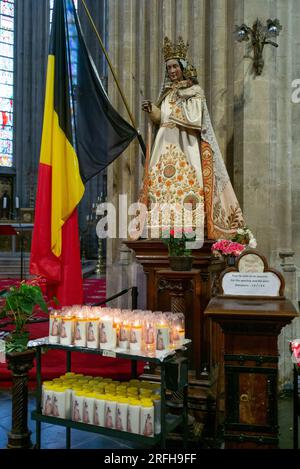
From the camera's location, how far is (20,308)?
3.59m

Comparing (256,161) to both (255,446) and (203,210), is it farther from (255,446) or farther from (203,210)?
(255,446)

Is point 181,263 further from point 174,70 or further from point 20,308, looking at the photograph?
point 174,70

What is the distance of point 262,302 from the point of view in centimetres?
312

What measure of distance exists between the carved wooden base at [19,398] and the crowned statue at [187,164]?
1.70 meters

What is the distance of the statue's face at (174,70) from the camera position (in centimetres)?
469

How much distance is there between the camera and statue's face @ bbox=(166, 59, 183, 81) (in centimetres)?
469

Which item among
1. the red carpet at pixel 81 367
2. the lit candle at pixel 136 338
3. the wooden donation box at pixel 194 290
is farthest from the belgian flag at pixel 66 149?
the lit candle at pixel 136 338

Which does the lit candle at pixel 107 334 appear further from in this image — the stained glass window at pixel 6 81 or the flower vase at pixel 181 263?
the stained glass window at pixel 6 81

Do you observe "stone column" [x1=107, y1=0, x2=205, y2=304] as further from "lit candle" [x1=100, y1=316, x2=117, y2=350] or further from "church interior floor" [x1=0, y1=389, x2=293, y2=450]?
"lit candle" [x1=100, y1=316, x2=117, y2=350]

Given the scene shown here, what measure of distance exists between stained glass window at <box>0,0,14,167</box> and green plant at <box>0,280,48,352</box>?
1610 cm

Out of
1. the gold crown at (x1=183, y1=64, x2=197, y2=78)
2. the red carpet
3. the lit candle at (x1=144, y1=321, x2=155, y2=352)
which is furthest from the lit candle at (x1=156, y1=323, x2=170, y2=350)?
the gold crown at (x1=183, y1=64, x2=197, y2=78)

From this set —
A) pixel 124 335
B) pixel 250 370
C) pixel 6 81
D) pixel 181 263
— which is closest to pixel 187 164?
pixel 181 263

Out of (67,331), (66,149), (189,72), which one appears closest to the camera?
(67,331)

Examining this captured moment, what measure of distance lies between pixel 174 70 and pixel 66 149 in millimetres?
1285
